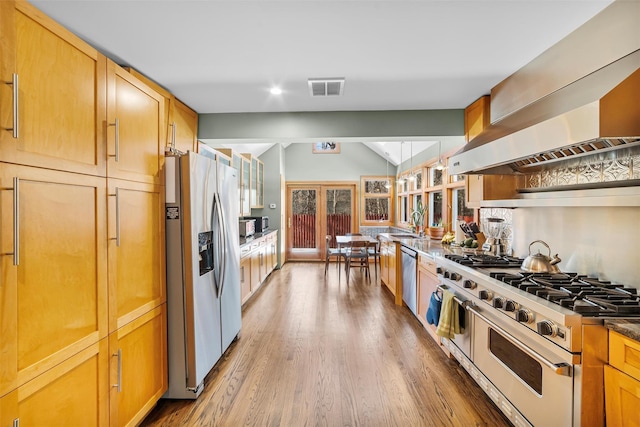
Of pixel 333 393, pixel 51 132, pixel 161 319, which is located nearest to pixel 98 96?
pixel 51 132

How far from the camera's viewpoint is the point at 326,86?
271 cm

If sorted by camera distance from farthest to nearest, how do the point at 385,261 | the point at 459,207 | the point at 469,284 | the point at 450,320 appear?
the point at 385,261 → the point at 459,207 → the point at 450,320 → the point at 469,284

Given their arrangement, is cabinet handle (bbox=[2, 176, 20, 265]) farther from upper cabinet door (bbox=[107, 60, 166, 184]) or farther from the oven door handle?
the oven door handle

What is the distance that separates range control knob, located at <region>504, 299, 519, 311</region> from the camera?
1.70 meters

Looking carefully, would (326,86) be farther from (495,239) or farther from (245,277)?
(245,277)

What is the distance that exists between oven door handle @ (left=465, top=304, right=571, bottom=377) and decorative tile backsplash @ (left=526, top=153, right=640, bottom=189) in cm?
109

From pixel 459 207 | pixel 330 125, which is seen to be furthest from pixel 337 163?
pixel 330 125

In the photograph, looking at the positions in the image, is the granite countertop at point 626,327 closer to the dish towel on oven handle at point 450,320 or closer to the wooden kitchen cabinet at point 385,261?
the dish towel on oven handle at point 450,320

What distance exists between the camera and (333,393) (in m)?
2.24

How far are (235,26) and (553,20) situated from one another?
71.8 inches

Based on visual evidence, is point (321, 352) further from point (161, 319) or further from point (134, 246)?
point (134, 246)

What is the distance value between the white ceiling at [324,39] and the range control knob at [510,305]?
1575 millimetres

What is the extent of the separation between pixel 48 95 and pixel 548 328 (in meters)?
2.37

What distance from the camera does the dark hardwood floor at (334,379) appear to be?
200cm
